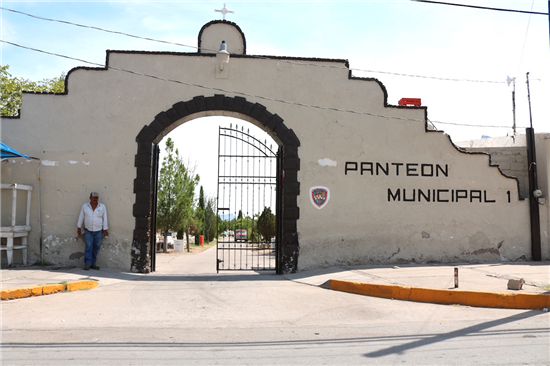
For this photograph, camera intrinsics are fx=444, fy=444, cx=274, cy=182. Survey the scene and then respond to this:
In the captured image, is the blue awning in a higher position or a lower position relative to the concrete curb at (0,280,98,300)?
higher

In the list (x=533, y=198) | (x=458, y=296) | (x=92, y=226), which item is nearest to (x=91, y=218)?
(x=92, y=226)

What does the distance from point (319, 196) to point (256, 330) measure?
599 cm

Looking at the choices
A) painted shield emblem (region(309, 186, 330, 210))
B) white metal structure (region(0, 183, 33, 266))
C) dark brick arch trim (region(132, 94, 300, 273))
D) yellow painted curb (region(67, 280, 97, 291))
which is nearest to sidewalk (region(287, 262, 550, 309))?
dark brick arch trim (region(132, 94, 300, 273))

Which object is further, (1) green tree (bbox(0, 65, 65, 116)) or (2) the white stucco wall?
(1) green tree (bbox(0, 65, 65, 116))

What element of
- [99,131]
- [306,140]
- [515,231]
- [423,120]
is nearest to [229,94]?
[306,140]

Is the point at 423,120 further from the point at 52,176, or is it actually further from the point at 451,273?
the point at 52,176

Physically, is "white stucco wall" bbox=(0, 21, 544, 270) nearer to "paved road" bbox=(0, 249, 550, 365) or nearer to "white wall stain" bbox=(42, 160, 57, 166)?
"white wall stain" bbox=(42, 160, 57, 166)

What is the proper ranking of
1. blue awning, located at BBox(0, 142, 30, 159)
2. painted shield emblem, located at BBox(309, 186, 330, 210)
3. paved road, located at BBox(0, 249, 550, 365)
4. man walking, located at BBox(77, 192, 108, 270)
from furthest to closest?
painted shield emblem, located at BBox(309, 186, 330, 210) < man walking, located at BBox(77, 192, 108, 270) < blue awning, located at BBox(0, 142, 30, 159) < paved road, located at BBox(0, 249, 550, 365)

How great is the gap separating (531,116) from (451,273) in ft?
22.8

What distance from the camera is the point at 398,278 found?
31.0 feet

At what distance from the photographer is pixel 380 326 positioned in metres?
6.24

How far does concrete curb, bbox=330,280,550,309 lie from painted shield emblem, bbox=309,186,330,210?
10.2ft

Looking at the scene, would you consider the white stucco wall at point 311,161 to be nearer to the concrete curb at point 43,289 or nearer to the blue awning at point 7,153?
the blue awning at point 7,153

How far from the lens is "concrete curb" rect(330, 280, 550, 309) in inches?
→ 294
